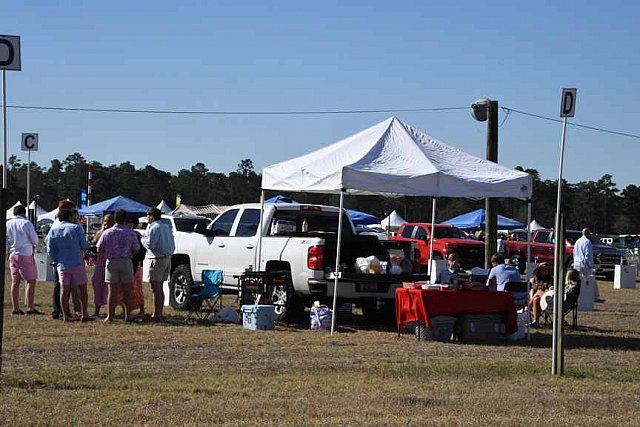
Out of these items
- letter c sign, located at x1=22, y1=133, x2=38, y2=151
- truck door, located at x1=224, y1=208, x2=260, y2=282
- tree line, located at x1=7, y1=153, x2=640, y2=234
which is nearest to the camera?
truck door, located at x1=224, y1=208, x2=260, y2=282

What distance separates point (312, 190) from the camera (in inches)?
576

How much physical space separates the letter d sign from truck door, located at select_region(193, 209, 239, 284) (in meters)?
6.96

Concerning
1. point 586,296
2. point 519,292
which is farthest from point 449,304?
point 586,296

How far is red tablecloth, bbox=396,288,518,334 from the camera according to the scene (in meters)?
13.6

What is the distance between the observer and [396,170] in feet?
46.9

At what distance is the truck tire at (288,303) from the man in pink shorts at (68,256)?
287 cm

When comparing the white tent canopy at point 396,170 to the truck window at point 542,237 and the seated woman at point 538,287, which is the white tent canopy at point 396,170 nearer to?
the seated woman at point 538,287

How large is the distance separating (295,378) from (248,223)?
23.7 feet

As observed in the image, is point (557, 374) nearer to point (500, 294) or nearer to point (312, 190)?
point (500, 294)

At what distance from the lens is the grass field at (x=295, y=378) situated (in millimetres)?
7859

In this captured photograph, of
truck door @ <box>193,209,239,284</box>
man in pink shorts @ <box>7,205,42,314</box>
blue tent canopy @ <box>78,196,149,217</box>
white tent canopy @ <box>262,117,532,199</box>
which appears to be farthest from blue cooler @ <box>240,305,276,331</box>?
blue tent canopy @ <box>78,196,149,217</box>

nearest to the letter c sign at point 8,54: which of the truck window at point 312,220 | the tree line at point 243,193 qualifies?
the truck window at point 312,220

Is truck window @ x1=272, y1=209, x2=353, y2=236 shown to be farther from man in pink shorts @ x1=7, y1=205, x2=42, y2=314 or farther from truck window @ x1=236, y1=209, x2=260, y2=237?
man in pink shorts @ x1=7, y1=205, x2=42, y2=314

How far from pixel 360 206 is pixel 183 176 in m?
31.2
